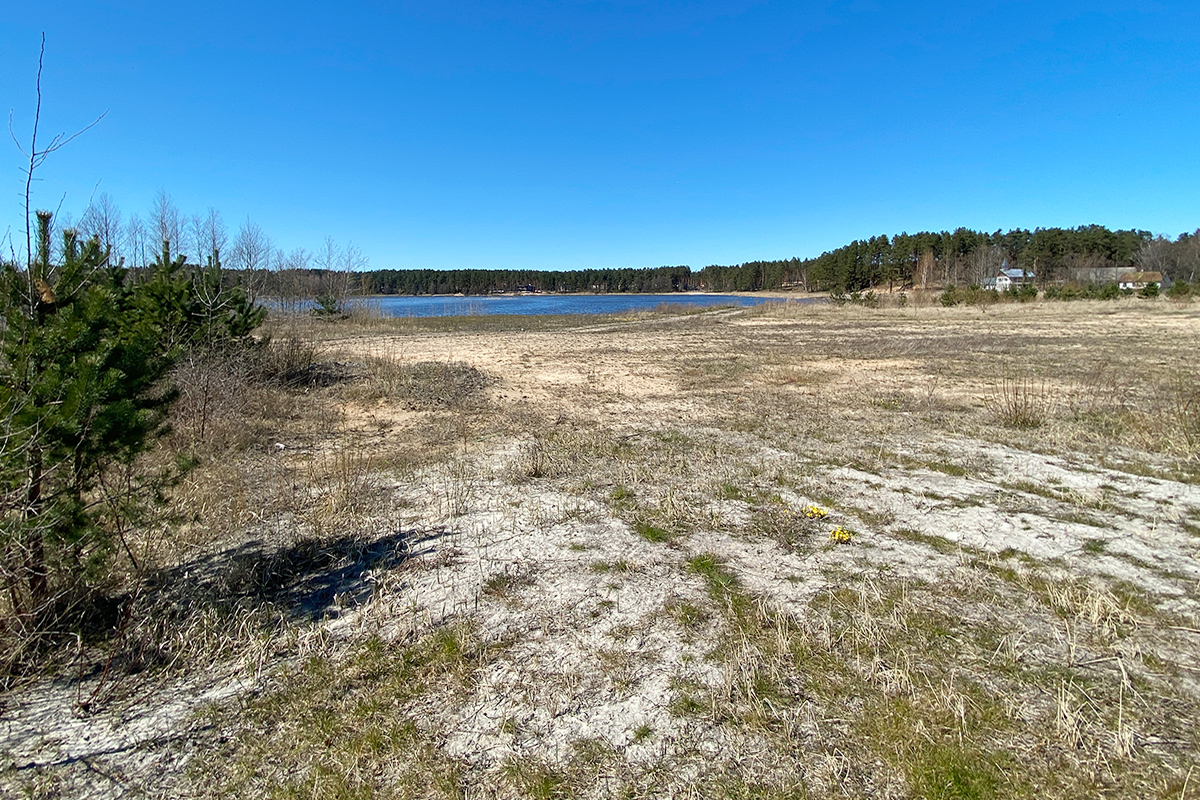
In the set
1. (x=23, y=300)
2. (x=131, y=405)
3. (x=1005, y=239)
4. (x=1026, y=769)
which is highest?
(x=1005, y=239)

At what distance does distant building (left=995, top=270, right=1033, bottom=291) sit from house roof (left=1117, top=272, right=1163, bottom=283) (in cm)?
926

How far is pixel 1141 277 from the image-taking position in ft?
211

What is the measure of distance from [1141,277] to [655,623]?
90265 mm

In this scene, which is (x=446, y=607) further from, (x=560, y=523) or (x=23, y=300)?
(x=23, y=300)

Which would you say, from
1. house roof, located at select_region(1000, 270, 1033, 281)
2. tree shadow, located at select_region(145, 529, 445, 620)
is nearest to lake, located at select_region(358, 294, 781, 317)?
house roof, located at select_region(1000, 270, 1033, 281)

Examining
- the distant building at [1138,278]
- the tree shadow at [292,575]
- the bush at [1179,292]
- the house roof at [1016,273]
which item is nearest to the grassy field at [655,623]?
the tree shadow at [292,575]

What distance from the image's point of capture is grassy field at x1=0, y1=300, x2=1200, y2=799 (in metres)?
2.35

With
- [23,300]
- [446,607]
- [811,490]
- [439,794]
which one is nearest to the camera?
[439,794]

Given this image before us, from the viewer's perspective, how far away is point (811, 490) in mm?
5777

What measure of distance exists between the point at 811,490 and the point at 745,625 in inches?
111

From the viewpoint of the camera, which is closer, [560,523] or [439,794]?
[439,794]

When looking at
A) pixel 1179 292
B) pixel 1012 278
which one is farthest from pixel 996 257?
pixel 1179 292

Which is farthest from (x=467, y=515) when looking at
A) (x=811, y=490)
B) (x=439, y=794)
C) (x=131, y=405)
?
(x=811, y=490)

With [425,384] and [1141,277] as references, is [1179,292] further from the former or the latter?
[425,384]
